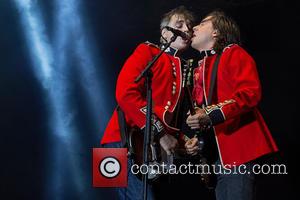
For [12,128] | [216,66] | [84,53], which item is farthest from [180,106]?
[12,128]

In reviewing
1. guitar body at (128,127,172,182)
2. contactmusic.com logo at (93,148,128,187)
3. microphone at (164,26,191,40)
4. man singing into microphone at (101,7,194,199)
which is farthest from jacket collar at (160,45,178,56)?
contactmusic.com logo at (93,148,128,187)

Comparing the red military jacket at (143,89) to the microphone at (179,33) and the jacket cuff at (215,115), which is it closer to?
the microphone at (179,33)

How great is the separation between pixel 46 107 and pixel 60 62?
1.24 feet

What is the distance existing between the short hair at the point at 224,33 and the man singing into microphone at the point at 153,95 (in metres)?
0.19

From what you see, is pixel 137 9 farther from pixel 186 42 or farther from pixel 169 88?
pixel 169 88

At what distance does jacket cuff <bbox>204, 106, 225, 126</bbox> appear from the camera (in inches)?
106

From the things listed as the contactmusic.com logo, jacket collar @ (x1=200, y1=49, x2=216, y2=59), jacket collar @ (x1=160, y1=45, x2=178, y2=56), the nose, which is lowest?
the contactmusic.com logo

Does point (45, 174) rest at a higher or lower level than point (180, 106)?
lower

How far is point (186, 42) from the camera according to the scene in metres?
3.29

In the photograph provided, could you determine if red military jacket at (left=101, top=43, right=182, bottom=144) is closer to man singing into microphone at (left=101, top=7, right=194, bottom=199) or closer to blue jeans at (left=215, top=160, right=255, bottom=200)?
man singing into microphone at (left=101, top=7, right=194, bottom=199)

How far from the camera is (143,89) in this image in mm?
3004

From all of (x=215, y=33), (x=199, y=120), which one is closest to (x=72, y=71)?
(x=215, y=33)

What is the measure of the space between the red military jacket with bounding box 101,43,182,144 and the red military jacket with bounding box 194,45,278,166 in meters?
0.29

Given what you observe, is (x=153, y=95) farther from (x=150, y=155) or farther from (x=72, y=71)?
(x=72, y=71)
